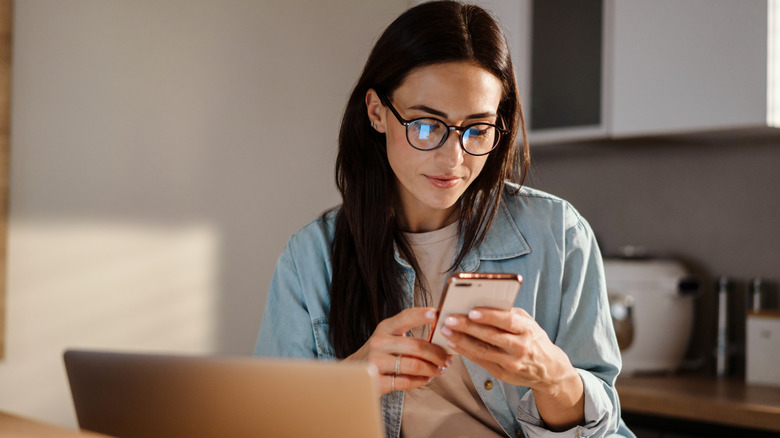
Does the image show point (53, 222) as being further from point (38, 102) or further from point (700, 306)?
point (700, 306)

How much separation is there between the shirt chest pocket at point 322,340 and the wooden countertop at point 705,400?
107 cm

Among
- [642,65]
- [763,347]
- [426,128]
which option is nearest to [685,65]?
[642,65]

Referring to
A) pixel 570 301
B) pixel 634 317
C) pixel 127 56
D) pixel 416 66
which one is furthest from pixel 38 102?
pixel 634 317

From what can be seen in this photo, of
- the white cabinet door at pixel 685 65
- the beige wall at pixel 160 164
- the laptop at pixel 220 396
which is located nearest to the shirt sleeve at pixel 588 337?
the laptop at pixel 220 396

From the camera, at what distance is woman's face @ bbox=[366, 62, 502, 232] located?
1145 millimetres

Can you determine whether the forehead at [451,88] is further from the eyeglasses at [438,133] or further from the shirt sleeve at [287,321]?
the shirt sleeve at [287,321]

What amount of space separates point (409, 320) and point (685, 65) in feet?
4.97

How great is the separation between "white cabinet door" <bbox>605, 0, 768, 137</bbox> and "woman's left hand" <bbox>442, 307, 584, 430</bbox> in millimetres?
1297

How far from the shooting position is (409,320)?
92 centimetres

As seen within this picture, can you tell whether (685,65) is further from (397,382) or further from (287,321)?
(397,382)

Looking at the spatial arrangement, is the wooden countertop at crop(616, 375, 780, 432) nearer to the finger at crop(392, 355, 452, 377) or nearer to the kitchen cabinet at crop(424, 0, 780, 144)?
the kitchen cabinet at crop(424, 0, 780, 144)

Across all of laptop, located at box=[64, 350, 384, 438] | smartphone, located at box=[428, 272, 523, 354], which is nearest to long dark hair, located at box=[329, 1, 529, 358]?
smartphone, located at box=[428, 272, 523, 354]

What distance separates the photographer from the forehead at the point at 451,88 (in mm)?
1143

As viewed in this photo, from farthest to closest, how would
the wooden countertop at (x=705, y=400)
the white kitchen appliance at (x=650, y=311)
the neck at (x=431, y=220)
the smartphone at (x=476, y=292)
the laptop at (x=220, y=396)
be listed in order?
the white kitchen appliance at (x=650, y=311)
the wooden countertop at (x=705, y=400)
the neck at (x=431, y=220)
the smartphone at (x=476, y=292)
the laptop at (x=220, y=396)
